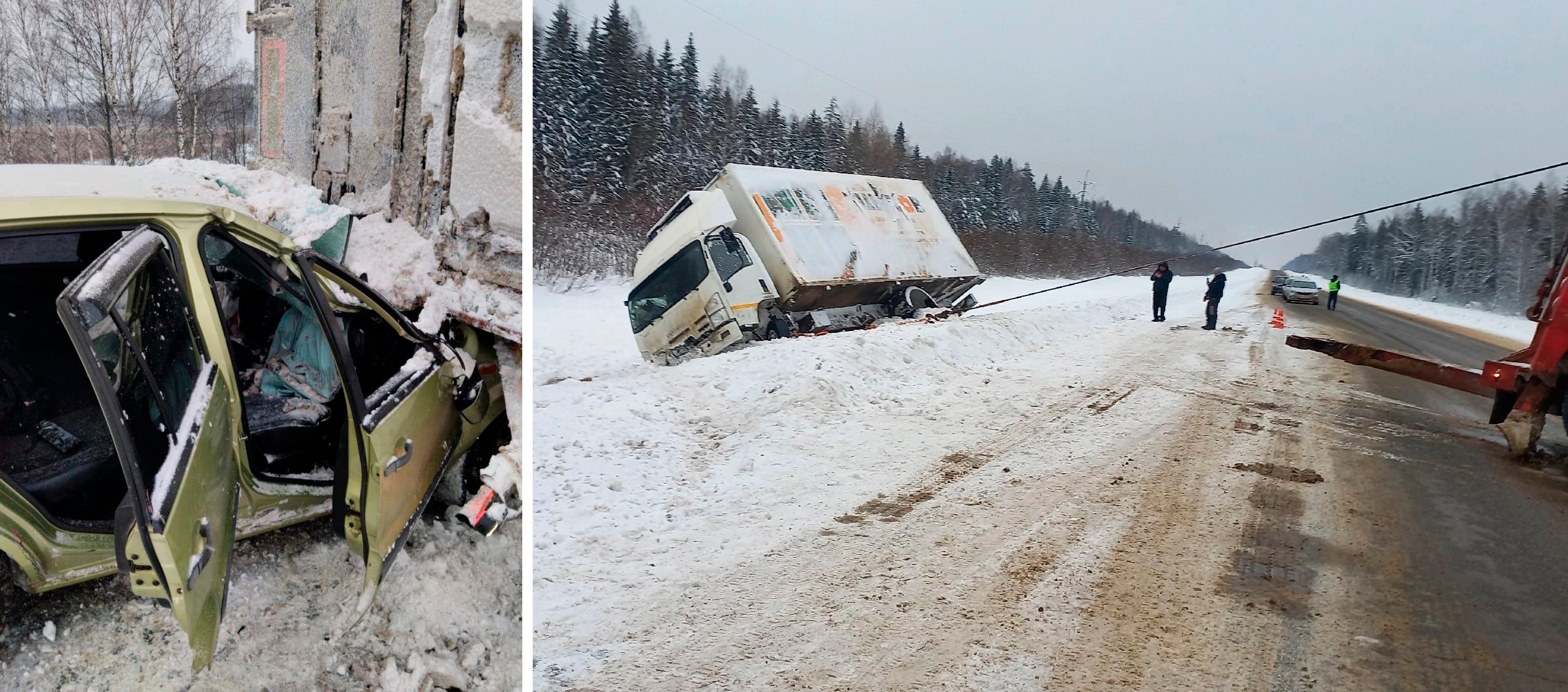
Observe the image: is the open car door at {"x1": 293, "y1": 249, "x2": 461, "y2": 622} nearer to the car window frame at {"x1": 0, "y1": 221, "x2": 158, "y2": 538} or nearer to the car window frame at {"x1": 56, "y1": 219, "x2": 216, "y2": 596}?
the car window frame at {"x1": 0, "y1": 221, "x2": 158, "y2": 538}

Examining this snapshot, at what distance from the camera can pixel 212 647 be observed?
1691mm

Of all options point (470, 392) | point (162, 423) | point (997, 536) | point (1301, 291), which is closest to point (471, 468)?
point (470, 392)

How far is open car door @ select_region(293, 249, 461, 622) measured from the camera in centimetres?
206

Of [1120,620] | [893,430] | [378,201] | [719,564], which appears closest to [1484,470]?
[1120,620]

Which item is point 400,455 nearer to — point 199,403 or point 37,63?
point 199,403

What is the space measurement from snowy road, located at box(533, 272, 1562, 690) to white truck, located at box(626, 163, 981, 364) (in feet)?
1.04

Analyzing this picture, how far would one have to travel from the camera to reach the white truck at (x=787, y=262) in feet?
9.57

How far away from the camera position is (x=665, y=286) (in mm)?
3105

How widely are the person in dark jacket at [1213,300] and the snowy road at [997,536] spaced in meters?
1.27

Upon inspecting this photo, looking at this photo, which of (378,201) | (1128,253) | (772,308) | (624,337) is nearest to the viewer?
(624,337)

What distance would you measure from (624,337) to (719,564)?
0.80 m

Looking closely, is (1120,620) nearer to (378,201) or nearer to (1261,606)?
(1261,606)

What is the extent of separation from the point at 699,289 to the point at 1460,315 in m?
3.02

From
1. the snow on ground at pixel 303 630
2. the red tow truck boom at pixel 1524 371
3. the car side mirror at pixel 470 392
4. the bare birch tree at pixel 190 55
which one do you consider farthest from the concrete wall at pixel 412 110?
the red tow truck boom at pixel 1524 371
